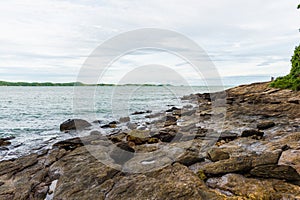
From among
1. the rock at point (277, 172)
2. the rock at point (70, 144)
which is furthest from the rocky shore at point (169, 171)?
the rock at point (70, 144)

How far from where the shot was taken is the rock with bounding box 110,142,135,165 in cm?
865

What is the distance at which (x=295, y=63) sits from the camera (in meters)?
31.2

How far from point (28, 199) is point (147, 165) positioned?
3.72m

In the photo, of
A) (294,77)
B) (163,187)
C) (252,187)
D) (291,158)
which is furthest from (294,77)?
(163,187)

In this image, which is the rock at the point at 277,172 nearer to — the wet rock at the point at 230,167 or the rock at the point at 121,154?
the wet rock at the point at 230,167

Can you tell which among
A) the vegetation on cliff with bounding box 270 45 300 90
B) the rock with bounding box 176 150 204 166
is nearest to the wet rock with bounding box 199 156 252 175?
the rock with bounding box 176 150 204 166

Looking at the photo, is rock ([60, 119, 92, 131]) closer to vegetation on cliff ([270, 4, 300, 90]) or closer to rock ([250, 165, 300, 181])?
rock ([250, 165, 300, 181])

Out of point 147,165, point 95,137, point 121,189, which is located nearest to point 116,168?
point 147,165

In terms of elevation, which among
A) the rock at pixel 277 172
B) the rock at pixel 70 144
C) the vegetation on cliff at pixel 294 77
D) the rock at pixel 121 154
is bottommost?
the rock at pixel 70 144

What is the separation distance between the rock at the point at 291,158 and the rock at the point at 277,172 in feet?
1.68

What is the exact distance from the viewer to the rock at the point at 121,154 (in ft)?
28.4

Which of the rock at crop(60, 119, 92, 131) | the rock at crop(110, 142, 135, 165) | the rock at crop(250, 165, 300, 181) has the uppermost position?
the rock at crop(250, 165, 300, 181)

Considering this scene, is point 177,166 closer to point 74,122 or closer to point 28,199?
point 28,199

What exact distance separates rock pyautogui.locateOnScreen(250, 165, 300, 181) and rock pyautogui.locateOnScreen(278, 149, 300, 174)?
51 centimetres
